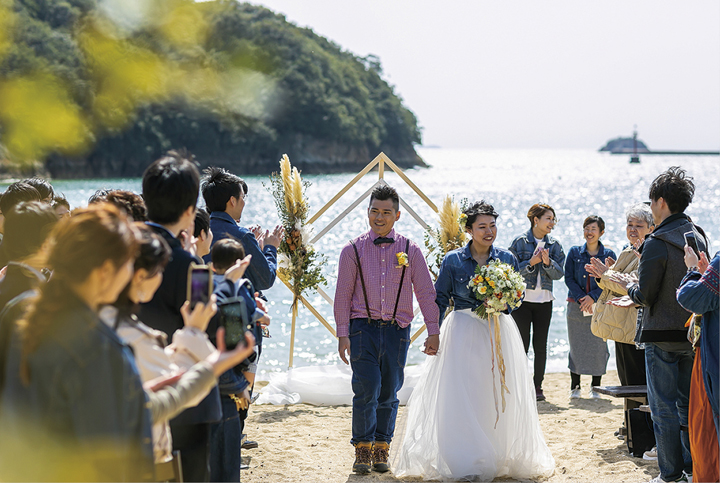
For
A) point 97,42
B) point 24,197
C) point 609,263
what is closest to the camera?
point 24,197

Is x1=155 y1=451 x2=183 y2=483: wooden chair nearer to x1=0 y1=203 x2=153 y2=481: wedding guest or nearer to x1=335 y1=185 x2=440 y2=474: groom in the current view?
x1=0 y1=203 x2=153 y2=481: wedding guest

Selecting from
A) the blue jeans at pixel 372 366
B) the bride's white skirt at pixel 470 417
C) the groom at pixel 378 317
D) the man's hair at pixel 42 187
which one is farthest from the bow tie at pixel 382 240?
the man's hair at pixel 42 187

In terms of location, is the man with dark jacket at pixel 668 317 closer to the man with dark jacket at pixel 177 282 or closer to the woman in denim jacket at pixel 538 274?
the woman in denim jacket at pixel 538 274

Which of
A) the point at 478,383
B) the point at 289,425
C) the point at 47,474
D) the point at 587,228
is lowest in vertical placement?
the point at 289,425

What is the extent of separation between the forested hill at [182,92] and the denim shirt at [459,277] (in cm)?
979

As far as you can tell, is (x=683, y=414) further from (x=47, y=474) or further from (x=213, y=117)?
(x=213, y=117)

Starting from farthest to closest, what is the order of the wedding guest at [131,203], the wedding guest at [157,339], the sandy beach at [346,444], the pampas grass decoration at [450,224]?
the pampas grass decoration at [450,224]
the sandy beach at [346,444]
the wedding guest at [131,203]
the wedding guest at [157,339]

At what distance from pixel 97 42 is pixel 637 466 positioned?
1741 centimetres

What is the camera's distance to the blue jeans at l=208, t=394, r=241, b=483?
330 cm

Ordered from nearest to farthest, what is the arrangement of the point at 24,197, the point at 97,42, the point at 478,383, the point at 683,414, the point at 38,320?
the point at 38,320 → the point at 24,197 → the point at 683,414 → the point at 478,383 → the point at 97,42

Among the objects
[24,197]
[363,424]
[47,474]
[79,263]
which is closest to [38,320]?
[79,263]

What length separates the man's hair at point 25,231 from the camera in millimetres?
3283

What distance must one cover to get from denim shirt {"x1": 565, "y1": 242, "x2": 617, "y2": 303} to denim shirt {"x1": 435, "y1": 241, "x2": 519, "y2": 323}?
2406mm

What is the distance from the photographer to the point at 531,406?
5246 millimetres
